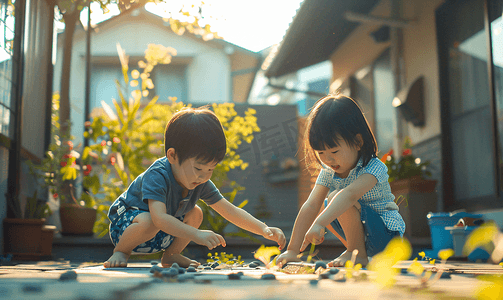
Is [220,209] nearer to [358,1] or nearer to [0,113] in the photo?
[0,113]

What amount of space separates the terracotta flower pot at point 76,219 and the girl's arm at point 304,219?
2254mm

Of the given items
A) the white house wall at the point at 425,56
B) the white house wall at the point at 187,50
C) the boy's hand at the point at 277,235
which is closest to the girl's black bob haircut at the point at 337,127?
the boy's hand at the point at 277,235

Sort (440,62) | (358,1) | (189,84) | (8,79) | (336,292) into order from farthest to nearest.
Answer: (189,84), (358,1), (440,62), (8,79), (336,292)

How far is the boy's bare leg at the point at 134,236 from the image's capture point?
1779mm

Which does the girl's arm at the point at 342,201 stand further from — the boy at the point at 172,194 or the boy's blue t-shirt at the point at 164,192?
the boy's blue t-shirt at the point at 164,192

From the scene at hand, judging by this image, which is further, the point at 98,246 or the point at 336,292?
the point at 98,246

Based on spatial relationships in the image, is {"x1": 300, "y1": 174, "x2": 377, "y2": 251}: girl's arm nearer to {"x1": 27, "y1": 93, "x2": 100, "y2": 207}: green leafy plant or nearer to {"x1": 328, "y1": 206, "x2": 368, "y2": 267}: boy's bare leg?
{"x1": 328, "y1": 206, "x2": 368, "y2": 267}: boy's bare leg

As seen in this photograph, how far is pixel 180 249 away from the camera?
81.1 inches

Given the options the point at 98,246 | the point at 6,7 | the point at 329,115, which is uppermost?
the point at 6,7

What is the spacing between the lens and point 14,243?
8.90ft

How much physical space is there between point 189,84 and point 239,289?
11.5 meters

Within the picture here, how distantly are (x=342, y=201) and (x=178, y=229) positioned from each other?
640 millimetres

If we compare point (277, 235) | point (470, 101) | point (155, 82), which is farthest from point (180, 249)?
point (155, 82)

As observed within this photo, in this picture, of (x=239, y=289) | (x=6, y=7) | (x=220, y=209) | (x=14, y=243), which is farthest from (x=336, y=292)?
(x=6, y=7)
